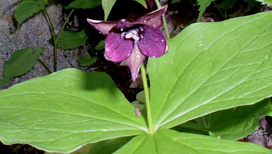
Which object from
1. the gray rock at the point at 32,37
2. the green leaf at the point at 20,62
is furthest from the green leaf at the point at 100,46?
the green leaf at the point at 20,62

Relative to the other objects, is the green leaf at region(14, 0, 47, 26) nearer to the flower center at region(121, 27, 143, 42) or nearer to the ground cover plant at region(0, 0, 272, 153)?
the ground cover plant at region(0, 0, 272, 153)

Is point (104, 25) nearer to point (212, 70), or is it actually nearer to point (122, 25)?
point (122, 25)

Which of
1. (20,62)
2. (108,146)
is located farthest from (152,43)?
(20,62)

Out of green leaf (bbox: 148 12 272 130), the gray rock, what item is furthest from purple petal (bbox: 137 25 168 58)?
the gray rock

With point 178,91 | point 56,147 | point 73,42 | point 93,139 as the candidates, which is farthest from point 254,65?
point 73,42

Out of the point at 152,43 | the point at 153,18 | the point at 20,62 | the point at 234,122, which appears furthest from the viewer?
the point at 20,62

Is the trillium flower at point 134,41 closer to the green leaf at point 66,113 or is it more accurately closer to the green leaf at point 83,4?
the green leaf at point 66,113
